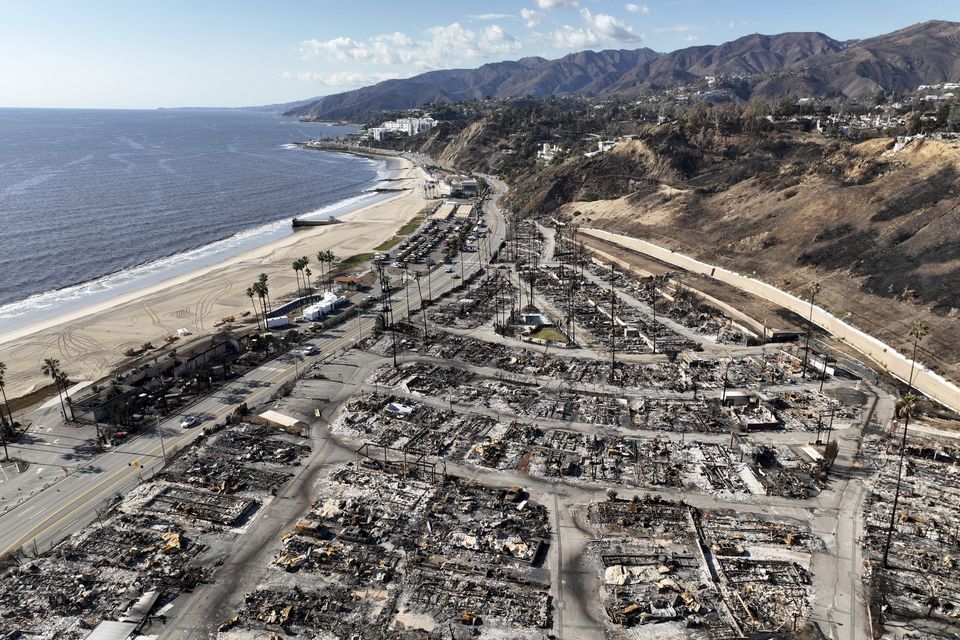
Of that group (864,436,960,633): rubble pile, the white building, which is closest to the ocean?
the white building

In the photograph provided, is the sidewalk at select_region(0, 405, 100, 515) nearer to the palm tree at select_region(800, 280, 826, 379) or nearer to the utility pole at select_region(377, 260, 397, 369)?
the utility pole at select_region(377, 260, 397, 369)

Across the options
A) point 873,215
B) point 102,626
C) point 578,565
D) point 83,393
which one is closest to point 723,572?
point 578,565

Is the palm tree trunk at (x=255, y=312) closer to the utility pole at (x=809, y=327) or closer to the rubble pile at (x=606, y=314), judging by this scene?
the rubble pile at (x=606, y=314)

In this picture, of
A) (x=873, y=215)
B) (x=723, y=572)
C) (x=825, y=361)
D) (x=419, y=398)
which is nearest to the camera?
(x=723, y=572)

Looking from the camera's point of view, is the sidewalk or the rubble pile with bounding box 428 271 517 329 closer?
the sidewalk

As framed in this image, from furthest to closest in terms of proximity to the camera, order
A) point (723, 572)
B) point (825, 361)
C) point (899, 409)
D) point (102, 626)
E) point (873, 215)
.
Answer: point (873, 215), point (825, 361), point (899, 409), point (723, 572), point (102, 626)

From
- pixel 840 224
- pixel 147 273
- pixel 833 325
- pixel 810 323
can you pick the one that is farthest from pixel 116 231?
pixel 840 224

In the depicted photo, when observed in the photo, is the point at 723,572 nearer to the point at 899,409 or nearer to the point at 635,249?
the point at 899,409
